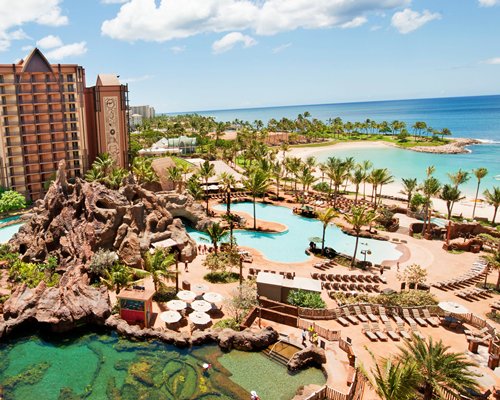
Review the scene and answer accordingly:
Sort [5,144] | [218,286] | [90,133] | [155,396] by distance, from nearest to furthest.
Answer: [155,396], [218,286], [5,144], [90,133]

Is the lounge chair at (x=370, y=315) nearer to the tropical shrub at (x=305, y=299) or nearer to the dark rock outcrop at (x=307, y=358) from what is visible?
the tropical shrub at (x=305, y=299)

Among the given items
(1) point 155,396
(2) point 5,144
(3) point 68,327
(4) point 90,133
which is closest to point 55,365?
(3) point 68,327

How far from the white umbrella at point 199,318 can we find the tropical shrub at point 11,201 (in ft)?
134

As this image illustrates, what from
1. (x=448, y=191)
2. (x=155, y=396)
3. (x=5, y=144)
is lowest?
(x=155, y=396)

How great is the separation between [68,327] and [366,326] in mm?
19873

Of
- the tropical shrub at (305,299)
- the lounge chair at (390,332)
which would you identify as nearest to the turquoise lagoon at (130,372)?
the tropical shrub at (305,299)

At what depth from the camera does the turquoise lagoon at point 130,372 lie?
811 inches

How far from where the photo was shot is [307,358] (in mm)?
22500

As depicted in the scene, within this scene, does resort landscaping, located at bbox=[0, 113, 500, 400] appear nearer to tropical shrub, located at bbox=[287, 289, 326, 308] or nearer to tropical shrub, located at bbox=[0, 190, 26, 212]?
tropical shrub, located at bbox=[287, 289, 326, 308]

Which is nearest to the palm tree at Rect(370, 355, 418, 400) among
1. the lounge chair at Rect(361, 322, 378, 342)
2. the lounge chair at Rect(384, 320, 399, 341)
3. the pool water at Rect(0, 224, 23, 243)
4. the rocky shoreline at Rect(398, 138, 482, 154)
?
the lounge chair at Rect(361, 322, 378, 342)

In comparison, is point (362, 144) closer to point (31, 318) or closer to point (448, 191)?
point (448, 191)

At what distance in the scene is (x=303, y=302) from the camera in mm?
28297

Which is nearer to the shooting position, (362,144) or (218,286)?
(218,286)

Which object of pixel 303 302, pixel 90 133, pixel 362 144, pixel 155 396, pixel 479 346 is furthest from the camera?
pixel 362 144
